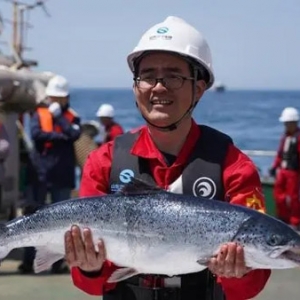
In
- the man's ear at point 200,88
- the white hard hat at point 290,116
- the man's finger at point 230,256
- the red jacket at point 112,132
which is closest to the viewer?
the man's finger at point 230,256

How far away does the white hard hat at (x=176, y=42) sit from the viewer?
303 cm

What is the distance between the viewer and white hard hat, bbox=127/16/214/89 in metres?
3.03

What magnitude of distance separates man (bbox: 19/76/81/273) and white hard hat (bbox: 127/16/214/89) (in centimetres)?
560

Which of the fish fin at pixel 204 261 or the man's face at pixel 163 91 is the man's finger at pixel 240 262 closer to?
the fish fin at pixel 204 261

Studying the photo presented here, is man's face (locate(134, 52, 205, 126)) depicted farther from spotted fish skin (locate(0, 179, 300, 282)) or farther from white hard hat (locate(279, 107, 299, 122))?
white hard hat (locate(279, 107, 299, 122))

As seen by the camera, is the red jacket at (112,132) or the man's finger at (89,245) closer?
the man's finger at (89,245)

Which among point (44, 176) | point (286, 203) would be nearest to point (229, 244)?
point (44, 176)

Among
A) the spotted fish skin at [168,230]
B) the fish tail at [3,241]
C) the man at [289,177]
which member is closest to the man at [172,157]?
the spotted fish skin at [168,230]

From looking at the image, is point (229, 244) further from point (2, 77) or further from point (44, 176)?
point (2, 77)

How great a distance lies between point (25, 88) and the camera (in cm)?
A: 1073

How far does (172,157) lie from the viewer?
3102mm

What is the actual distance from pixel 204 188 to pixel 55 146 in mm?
5856

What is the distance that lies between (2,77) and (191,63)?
23.3ft

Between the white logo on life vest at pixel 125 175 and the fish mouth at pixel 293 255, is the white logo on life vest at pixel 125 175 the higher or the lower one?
the higher one
